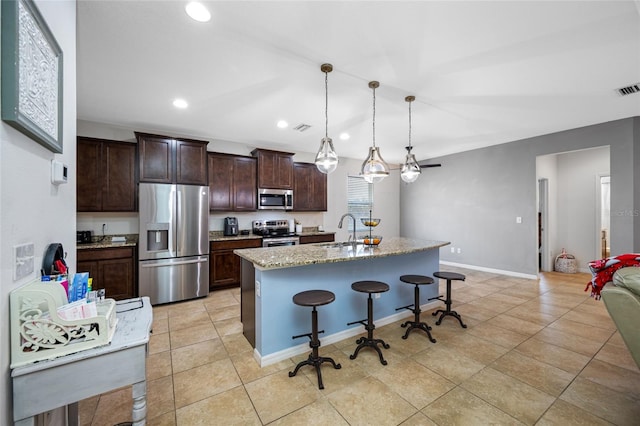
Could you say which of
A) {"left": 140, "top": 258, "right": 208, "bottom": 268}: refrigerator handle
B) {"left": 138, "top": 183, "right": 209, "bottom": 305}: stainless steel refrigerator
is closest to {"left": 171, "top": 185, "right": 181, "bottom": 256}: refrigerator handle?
{"left": 138, "top": 183, "right": 209, "bottom": 305}: stainless steel refrigerator

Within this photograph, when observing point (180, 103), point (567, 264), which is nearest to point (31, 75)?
point (180, 103)

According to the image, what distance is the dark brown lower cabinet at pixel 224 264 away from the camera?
442cm

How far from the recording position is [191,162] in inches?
165

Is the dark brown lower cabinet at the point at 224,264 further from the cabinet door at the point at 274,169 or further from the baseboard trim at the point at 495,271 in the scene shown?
the baseboard trim at the point at 495,271

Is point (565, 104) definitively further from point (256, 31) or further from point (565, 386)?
point (256, 31)

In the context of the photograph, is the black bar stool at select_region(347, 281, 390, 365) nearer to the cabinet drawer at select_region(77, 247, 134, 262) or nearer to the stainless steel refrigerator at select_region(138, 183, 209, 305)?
the stainless steel refrigerator at select_region(138, 183, 209, 305)

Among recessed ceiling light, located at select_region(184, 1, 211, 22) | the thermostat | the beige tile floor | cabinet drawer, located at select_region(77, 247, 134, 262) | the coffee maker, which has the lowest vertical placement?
the beige tile floor

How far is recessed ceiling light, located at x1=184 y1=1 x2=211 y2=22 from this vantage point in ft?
5.97

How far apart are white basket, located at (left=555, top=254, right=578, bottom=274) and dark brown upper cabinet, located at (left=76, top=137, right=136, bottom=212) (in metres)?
8.45

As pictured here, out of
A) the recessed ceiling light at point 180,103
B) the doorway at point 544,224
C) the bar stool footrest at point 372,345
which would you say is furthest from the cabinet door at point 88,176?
the doorway at point 544,224

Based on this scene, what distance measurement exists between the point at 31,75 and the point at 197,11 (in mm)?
1276

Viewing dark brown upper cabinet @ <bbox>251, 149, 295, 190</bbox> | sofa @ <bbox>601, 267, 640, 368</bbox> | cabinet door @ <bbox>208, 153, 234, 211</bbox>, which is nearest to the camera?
sofa @ <bbox>601, 267, 640, 368</bbox>

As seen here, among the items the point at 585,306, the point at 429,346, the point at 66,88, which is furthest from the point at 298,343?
the point at 585,306

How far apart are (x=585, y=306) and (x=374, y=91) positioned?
167 inches
